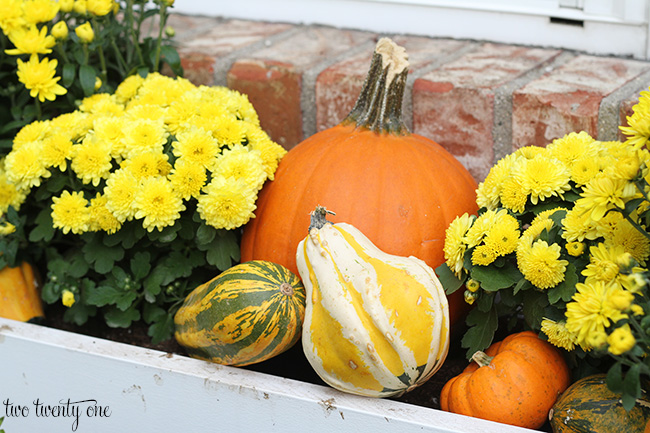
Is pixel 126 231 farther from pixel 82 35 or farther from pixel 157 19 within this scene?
pixel 157 19

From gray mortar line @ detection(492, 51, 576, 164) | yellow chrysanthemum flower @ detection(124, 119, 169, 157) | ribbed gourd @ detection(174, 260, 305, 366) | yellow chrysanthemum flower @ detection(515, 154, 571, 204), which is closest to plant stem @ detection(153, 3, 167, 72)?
yellow chrysanthemum flower @ detection(124, 119, 169, 157)

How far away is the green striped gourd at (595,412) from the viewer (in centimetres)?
110

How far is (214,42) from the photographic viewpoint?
2.03 metres

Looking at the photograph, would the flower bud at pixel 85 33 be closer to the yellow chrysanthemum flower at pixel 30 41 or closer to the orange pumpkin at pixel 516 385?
the yellow chrysanthemum flower at pixel 30 41

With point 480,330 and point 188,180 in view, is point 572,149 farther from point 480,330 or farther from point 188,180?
point 188,180

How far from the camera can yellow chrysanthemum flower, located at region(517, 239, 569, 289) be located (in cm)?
115

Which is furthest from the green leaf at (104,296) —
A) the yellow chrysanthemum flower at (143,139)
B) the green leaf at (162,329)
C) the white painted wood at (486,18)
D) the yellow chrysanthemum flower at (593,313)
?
the white painted wood at (486,18)

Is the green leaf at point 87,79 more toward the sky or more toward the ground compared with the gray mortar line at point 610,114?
more toward the sky

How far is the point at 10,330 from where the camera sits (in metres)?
1.49

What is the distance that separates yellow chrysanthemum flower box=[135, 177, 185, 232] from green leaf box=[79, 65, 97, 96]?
1.28 feet

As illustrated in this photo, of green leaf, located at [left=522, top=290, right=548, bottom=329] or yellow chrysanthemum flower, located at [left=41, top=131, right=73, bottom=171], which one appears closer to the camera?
green leaf, located at [left=522, top=290, right=548, bottom=329]

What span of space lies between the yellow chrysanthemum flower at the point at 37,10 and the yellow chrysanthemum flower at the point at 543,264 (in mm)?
1149

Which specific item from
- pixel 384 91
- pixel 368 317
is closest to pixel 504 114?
pixel 384 91

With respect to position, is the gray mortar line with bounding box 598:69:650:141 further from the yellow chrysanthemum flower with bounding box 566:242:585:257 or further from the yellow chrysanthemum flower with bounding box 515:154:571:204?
the yellow chrysanthemum flower with bounding box 566:242:585:257
